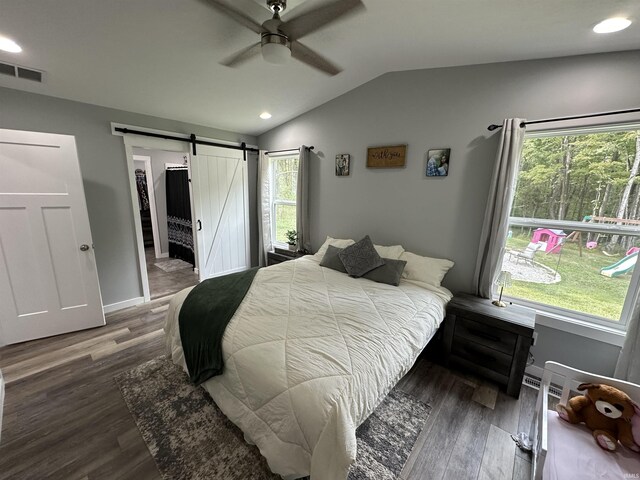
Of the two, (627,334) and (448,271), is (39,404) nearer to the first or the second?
(448,271)

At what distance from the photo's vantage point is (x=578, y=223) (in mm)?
2051

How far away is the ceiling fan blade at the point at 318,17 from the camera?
1207mm

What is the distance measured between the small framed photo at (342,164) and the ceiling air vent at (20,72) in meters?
2.97

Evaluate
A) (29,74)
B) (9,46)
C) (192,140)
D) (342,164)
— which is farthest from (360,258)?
(29,74)

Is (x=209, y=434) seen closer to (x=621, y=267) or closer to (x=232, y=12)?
(x=232, y=12)

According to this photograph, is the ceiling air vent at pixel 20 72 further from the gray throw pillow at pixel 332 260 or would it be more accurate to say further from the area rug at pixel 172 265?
the area rug at pixel 172 265

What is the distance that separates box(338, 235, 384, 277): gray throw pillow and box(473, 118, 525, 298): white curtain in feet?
3.14

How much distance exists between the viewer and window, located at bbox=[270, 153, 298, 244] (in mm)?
4184

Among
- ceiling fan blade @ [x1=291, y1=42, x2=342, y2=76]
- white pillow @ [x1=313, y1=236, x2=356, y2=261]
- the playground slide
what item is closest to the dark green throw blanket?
white pillow @ [x1=313, y1=236, x2=356, y2=261]

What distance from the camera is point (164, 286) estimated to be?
4.05 metres

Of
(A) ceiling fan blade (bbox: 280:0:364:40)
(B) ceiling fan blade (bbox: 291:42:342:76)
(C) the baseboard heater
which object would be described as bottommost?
(C) the baseboard heater

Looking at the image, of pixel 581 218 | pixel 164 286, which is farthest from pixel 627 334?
pixel 164 286

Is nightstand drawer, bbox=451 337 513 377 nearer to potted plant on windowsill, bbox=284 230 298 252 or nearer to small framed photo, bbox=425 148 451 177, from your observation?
small framed photo, bbox=425 148 451 177

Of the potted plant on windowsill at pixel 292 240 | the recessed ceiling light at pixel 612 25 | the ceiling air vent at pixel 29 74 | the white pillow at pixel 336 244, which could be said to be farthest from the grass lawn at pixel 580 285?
the ceiling air vent at pixel 29 74
